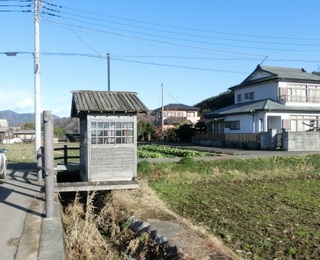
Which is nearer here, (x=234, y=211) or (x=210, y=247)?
(x=210, y=247)

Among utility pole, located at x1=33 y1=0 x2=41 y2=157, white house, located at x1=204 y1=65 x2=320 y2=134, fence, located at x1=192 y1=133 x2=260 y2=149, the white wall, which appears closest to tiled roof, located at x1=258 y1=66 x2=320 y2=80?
white house, located at x1=204 y1=65 x2=320 y2=134

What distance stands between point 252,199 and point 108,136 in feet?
15.8

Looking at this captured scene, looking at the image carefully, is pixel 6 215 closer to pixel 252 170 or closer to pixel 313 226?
pixel 313 226

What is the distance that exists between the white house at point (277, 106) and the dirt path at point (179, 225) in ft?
70.7

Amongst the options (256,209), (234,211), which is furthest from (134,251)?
(256,209)

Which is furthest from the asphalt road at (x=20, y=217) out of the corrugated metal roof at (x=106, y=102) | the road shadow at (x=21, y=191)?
the corrugated metal roof at (x=106, y=102)

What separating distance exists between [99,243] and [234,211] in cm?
391

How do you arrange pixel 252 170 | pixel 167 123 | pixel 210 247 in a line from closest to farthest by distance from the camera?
pixel 210 247
pixel 252 170
pixel 167 123

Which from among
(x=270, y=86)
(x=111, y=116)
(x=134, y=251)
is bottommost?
(x=134, y=251)

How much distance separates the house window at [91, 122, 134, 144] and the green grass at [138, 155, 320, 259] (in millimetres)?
2160

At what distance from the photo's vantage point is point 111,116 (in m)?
11.5

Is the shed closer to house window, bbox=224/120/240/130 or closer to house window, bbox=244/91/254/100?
house window, bbox=224/120/240/130

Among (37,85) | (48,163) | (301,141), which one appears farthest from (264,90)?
(48,163)

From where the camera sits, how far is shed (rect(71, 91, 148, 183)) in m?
11.3
